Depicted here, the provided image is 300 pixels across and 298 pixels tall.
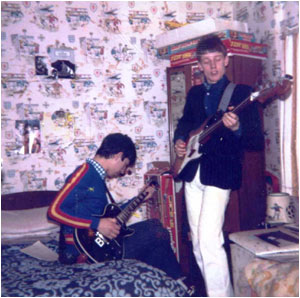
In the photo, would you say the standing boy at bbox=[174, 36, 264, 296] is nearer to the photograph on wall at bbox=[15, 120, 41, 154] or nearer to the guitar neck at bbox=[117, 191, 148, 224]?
the guitar neck at bbox=[117, 191, 148, 224]

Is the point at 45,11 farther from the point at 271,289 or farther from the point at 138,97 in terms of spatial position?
the point at 271,289

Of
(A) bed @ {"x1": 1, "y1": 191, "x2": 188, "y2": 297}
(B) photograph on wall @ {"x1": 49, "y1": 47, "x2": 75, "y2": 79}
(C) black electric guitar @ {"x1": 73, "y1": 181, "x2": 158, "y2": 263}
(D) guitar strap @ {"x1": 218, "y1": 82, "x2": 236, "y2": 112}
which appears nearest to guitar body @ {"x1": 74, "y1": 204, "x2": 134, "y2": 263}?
(C) black electric guitar @ {"x1": 73, "y1": 181, "x2": 158, "y2": 263}

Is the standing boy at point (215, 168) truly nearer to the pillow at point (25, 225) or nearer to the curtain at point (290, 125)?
the curtain at point (290, 125)

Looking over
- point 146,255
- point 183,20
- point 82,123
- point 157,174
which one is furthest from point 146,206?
point 183,20

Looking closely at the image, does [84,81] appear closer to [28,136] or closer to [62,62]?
[62,62]

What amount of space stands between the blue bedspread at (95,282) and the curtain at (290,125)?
1.44m

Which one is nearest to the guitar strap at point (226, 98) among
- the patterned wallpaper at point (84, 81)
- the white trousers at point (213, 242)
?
the white trousers at point (213, 242)

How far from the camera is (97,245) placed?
6.32ft

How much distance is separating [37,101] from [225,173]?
2069 mm

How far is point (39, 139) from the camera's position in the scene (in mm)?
3182

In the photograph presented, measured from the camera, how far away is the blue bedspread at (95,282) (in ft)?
4.10

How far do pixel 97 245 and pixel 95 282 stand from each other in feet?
2.09

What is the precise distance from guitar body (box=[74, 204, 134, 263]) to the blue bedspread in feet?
0.95

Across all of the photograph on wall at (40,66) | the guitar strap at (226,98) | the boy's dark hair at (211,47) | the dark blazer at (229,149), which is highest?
the photograph on wall at (40,66)
